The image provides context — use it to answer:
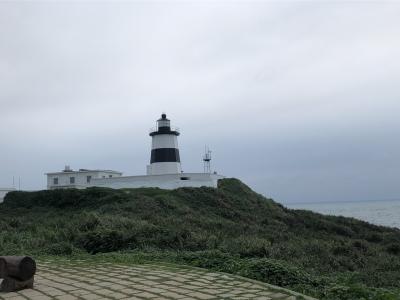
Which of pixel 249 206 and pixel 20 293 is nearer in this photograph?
pixel 20 293

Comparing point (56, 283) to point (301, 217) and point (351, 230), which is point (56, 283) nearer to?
point (351, 230)

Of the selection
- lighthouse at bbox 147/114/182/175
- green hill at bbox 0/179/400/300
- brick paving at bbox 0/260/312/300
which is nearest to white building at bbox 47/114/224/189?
lighthouse at bbox 147/114/182/175

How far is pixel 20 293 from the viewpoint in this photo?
680 cm

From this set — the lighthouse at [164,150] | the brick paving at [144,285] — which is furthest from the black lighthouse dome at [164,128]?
the brick paving at [144,285]

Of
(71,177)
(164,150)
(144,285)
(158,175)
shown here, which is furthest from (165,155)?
(144,285)

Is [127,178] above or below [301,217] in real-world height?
above

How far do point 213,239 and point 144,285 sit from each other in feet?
19.2

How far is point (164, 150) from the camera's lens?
136 ft

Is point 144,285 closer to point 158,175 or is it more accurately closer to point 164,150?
point 158,175

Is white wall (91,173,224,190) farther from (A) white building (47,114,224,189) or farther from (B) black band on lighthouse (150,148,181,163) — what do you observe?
(B) black band on lighthouse (150,148,181,163)

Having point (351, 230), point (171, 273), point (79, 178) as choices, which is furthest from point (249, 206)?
point (171, 273)

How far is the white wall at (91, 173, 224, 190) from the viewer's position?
119 ft

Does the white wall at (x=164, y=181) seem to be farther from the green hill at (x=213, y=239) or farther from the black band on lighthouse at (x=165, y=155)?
the black band on lighthouse at (x=165, y=155)

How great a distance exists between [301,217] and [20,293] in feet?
96.3
